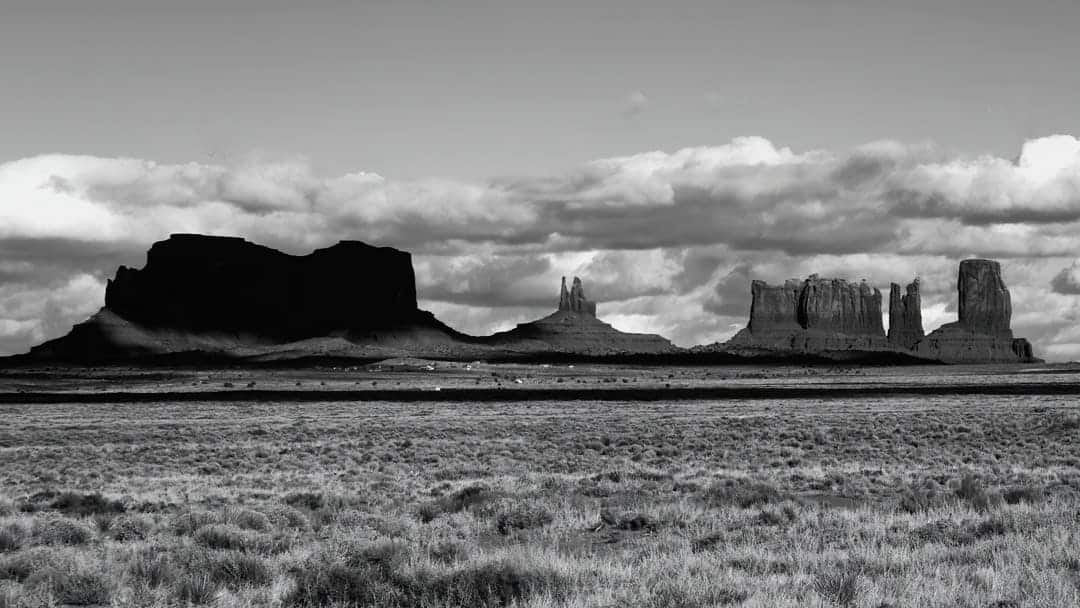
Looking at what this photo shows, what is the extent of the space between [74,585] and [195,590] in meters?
1.08

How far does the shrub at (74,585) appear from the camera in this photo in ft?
31.0

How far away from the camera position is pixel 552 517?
1512 centimetres

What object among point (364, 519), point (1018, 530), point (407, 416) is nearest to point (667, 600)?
point (1018, 530)

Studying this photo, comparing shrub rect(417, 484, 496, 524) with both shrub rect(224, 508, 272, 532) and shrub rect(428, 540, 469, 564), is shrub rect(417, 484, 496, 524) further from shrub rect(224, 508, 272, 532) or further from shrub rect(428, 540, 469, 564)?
shrub rect(428, 540, 469, 564)

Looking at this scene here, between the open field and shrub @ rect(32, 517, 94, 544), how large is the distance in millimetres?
41

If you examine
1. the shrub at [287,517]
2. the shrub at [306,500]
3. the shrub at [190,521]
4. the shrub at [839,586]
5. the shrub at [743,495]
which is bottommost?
the shrub at [306,500]

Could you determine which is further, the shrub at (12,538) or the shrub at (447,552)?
the shrub at (12,538)

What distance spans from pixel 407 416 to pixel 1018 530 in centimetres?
3922

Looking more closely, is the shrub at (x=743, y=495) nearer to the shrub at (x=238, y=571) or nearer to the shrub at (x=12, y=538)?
the shrub at (x=238, y=571)

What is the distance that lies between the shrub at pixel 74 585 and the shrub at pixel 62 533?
11.2ft

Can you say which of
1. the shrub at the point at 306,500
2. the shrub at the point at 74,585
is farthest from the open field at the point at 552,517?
the shrub at the point at 306,500

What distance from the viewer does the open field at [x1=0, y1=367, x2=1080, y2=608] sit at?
939 centimetres

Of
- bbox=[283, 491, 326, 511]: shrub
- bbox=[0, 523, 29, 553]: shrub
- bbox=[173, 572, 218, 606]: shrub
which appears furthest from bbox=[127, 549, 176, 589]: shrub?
bbox=[283, 491, 326, 511]: shrub

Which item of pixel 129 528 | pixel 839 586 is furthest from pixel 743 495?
pixel 129 528
